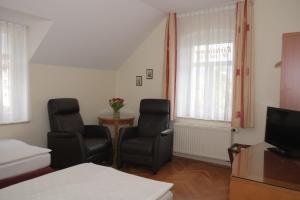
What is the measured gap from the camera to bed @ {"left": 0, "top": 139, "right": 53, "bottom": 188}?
209cm

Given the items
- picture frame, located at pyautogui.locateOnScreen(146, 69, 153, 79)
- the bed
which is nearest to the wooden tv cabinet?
the bed

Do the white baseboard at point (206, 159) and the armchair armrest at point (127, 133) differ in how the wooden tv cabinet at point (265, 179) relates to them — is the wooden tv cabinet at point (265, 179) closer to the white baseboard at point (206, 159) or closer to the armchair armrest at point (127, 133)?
the white baseboard at point (206, 159)

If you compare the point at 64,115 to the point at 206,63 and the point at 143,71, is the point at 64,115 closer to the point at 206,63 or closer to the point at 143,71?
the point at 143,71

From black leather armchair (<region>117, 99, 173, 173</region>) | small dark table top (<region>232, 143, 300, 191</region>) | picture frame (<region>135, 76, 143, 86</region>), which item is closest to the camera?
small dark table top (<region>232, 143, 300, 191</region>)

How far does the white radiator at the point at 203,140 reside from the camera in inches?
142

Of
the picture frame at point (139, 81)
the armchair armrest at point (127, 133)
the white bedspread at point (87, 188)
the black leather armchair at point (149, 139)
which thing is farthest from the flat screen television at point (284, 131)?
the picture frame at point (139, 81)

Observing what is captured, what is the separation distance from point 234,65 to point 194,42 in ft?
2.68

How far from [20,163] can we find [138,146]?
5.15ft

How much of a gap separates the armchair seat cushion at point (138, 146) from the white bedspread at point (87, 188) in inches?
56.2

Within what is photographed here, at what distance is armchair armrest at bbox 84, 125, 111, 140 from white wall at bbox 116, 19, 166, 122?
3.68ft

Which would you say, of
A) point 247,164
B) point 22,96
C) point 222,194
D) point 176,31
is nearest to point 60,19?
point 22,96

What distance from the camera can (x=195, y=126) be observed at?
384 cm

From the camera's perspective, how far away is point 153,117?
12.9 feet

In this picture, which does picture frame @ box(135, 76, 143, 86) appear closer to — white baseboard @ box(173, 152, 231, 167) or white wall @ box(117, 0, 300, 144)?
white baseboard @ box(173, 152, 231, 167)
